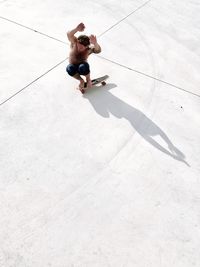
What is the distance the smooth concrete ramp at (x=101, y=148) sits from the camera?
3787 millimetres

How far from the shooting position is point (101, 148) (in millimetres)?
4895

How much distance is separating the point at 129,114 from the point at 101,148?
0.96 metres

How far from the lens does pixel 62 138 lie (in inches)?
197

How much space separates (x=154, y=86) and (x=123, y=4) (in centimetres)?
366

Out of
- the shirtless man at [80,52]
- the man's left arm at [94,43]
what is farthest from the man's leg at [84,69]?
the man's left arm at [94,43]

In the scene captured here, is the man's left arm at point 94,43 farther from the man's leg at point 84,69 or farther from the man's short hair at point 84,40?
the man's leg at point 84,69

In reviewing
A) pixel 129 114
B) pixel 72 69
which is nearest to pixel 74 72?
pixel 72 69

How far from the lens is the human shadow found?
5004 mm

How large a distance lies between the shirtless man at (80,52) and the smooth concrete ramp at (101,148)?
0.33 metres

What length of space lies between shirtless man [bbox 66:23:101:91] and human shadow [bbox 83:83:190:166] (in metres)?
0.32

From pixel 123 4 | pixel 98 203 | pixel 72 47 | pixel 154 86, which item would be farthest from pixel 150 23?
pixel 98 203

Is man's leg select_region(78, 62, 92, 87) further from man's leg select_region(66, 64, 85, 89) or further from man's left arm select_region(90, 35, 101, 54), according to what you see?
man's left arm select_region(90, 35, 101, 54)

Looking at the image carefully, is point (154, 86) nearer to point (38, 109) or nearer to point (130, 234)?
point (38, 109)

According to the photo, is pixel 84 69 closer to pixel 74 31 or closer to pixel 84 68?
pixel 84 68
